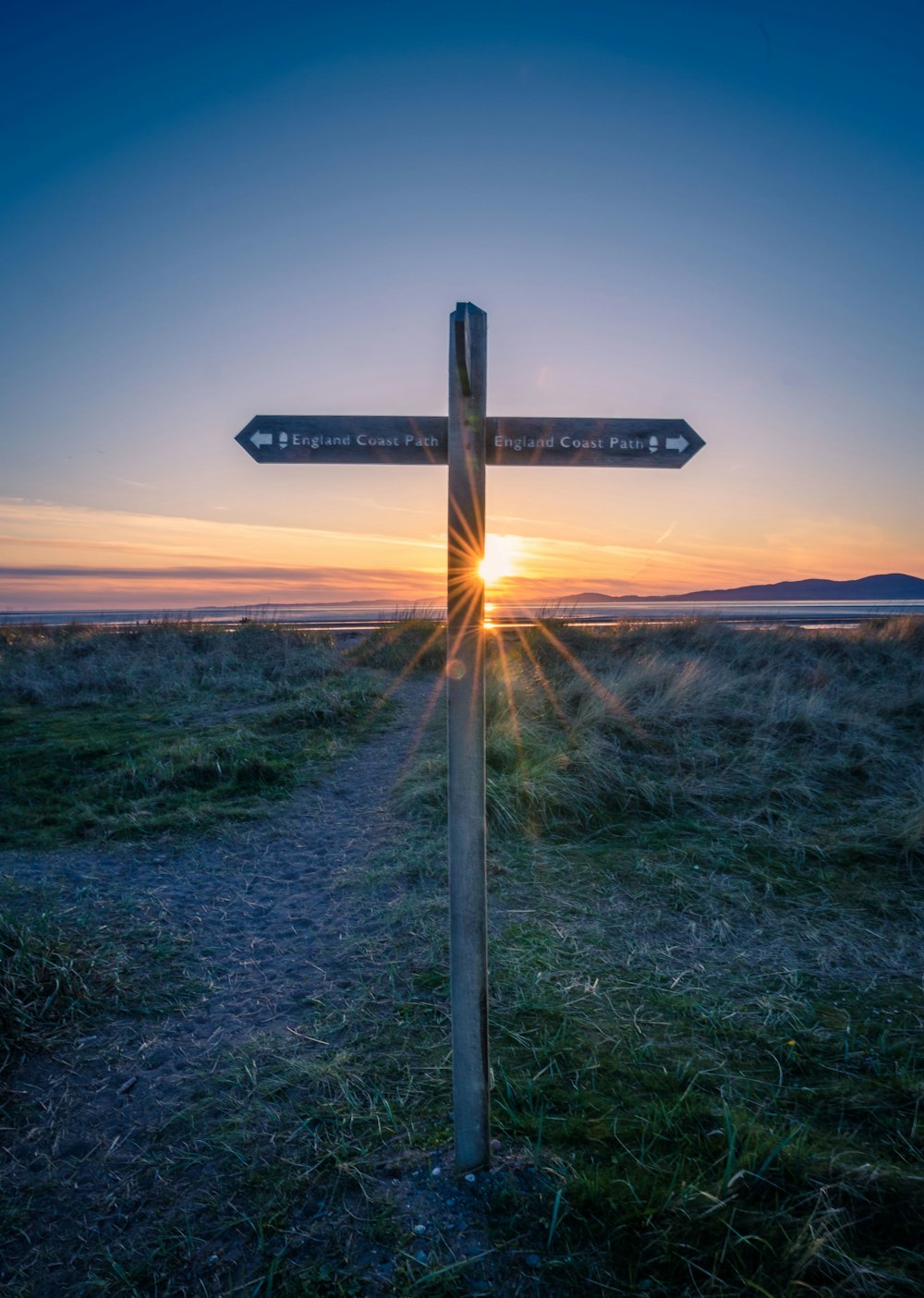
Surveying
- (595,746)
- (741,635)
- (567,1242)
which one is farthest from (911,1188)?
(741,635)

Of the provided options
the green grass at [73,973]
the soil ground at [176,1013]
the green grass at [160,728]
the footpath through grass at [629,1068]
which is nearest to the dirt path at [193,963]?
the soil ground at [176,1013]

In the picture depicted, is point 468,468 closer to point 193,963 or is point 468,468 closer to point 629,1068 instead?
point 629,1068

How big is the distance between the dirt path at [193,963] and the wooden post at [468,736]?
1.17 m

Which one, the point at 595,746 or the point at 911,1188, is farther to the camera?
the point at 595,746

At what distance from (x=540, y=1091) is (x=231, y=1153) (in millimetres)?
1146

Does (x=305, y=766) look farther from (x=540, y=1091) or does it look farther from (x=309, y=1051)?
(x=540, y=1091)

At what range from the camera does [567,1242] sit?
6.72 ft

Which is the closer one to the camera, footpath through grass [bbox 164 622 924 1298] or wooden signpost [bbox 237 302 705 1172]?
footpath through grass [bbox 164 622 924 1298]

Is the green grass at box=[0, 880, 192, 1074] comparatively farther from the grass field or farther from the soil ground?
the grass field

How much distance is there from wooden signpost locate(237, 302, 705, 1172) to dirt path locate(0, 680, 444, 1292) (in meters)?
1.25

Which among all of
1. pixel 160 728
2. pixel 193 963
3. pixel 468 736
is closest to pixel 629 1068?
pixel 468 736

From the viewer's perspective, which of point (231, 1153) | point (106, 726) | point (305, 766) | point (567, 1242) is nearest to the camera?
point (567, 1242)

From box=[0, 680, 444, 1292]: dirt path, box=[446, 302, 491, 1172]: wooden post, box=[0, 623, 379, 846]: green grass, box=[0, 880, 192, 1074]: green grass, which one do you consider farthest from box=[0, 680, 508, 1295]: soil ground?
box=[0, 623, 379, 846]: green grass

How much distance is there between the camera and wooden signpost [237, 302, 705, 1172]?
216 cm
